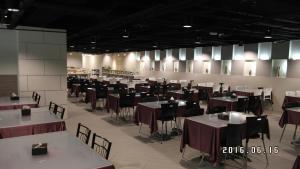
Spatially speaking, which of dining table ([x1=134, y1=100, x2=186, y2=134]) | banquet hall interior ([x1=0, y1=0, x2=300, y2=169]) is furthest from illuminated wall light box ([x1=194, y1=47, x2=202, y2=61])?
dining table ([x1=134, y1=100, x2=186, y2=134])

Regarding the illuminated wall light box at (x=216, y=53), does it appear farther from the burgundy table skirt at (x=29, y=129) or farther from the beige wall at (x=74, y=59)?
the beige wall at (x=74, y=59)

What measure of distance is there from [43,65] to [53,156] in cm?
583

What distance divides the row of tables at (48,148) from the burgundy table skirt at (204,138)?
2.20 m

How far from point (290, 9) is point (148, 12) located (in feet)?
9.67

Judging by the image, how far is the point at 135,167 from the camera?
4348 millimetres

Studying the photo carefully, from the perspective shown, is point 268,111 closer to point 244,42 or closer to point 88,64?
point 244,42

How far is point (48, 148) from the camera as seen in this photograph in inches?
109

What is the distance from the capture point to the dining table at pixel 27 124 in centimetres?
364

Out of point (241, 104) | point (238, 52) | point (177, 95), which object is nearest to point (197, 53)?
point (238, 52)

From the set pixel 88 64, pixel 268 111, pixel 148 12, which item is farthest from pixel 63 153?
pixel 88 64

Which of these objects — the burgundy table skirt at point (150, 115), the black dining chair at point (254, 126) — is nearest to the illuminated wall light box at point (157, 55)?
the burgundy table skirt at point (150, 115)

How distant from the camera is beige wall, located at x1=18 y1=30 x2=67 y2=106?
292 inches

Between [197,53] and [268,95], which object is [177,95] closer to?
[268,95]

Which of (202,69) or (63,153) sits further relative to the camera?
(202,69)
